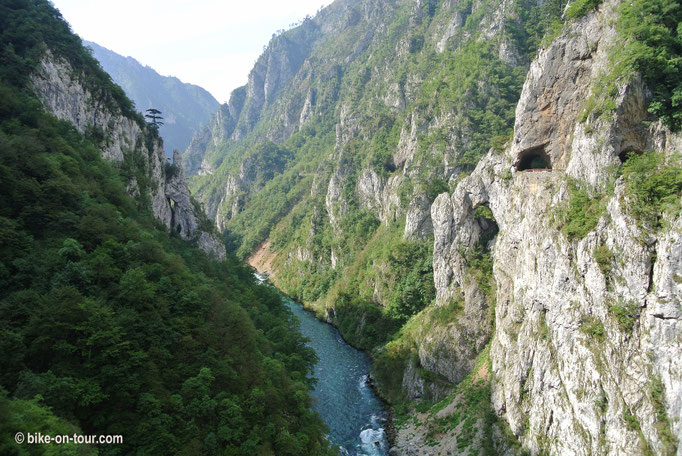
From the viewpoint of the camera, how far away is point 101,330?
20.7 m

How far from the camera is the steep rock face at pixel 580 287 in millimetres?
20109

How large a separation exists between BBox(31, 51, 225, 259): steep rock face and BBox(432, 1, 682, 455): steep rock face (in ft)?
153

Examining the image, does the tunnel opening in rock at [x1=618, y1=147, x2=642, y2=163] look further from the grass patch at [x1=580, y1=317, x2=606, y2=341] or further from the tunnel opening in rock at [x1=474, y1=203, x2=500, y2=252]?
the tunnel opening in rock at [x1=474, y1=203, x2=500, y2=252]

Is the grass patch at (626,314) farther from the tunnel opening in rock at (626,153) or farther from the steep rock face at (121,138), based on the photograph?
the steep rock face at (121,138)

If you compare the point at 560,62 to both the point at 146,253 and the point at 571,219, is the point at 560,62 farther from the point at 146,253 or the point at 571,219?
the point at 146,253

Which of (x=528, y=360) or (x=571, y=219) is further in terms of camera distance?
(x=528, y=360)

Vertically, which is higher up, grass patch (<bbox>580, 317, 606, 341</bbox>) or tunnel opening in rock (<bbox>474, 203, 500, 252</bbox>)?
tunnel opening in rock (<bbox>474, 203, 500, 252</bbox>)

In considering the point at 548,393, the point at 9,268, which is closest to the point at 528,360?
the point at 548,393

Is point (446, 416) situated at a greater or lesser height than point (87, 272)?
lesser

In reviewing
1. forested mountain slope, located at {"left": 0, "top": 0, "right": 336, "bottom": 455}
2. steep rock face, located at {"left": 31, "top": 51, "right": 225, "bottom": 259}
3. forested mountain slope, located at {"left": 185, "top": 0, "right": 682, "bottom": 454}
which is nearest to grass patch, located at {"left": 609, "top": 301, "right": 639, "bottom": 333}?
forested mountain slope, located at {"left": 185, "top": 0, "right": 682, "bottom": 454}

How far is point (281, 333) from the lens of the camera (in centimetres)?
4394

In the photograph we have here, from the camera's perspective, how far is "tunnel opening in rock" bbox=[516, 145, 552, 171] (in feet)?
121

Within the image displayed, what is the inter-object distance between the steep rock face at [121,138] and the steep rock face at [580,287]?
4664 cm

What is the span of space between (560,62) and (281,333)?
39.0m
